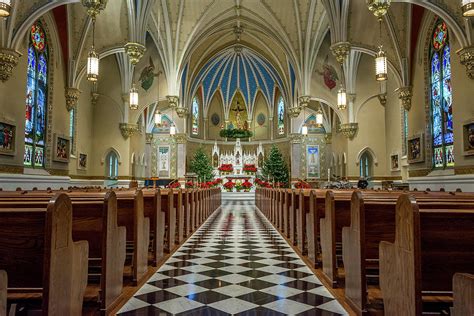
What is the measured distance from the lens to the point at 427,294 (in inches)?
108

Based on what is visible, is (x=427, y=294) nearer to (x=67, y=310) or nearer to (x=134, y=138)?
(x=67, y=310)

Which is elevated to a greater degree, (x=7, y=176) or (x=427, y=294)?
(x=7, y=176)

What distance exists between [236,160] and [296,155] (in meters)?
5.15

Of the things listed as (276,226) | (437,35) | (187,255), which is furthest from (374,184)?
(187,255)

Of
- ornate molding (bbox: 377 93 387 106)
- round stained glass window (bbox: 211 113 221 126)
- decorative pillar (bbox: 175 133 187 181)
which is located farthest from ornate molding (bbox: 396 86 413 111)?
round stained glass window (bbox: 211 113 221 126)

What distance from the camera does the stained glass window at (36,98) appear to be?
1215cm

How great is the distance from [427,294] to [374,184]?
16.4m

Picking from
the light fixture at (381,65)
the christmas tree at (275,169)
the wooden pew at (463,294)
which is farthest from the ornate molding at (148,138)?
the wooden pew at (463,294)

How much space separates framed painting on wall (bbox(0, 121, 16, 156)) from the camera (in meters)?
9.98

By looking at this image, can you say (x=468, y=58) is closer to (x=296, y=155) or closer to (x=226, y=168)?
(x=296, y=155)

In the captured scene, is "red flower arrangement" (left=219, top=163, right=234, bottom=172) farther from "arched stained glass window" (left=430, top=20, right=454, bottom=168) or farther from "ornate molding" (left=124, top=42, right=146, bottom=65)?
"arched stained glass window" (left=430, top=20, right=454, bottom=168)

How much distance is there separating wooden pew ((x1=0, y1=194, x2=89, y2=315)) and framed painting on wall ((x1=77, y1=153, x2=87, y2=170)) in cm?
1576

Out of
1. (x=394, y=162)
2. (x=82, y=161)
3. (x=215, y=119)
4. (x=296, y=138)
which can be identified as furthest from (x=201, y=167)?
(x=394, y=162)

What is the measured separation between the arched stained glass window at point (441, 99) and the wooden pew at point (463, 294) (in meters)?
10.9
